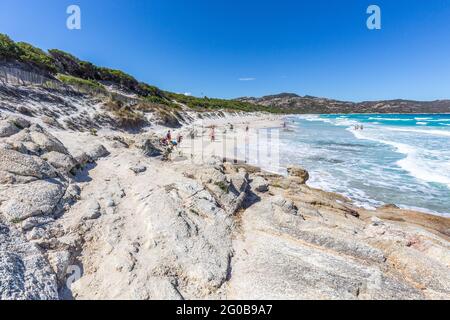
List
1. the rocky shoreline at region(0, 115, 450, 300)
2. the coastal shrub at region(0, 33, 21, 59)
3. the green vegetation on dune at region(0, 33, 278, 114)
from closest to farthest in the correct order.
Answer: the rocky shoreline at region(0, 115, 450, 300) < the coastal shrub at region(0, 33, 21, 59) < the green vegetation on dune at region(0, 33, 278, 114)

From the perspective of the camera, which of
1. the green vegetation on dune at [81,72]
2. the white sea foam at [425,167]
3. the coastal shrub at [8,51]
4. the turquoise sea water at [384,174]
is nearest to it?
the turquoise sea water at [384,174]

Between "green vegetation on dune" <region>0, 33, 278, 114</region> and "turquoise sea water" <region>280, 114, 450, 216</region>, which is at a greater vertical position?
"green vegetation on dune" <region>0, 33, 278, 114</region>

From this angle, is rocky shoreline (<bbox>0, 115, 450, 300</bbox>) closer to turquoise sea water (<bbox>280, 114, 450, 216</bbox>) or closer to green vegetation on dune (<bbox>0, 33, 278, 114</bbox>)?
turquoise sea water (<bbox>280, 114, 450, 216</bbox>)

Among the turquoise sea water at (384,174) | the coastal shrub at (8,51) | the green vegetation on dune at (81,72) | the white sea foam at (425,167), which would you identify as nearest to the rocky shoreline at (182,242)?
the turquoise sea water at (384,174)

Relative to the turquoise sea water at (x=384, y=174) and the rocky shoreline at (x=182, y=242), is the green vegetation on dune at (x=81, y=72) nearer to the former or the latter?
the turquoise sea water at (x=384, y=174)

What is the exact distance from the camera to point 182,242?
5996mm

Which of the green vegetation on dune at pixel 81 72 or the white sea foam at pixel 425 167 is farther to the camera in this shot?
the green vegetation on dune at pixel 81 72

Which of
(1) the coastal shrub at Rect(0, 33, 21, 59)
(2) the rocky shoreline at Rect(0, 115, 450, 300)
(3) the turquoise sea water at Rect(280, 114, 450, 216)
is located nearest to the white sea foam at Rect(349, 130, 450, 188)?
(3) the turquoise sea water at Rect(280, 114, 450, 216)

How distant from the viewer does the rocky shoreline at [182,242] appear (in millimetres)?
4824

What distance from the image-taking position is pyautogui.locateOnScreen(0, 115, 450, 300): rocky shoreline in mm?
4824

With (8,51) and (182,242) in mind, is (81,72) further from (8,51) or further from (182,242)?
(182,242)

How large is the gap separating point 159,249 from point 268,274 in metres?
2.64

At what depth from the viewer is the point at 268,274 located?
5375mm

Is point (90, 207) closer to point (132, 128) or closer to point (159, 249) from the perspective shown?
point (159, 249)
